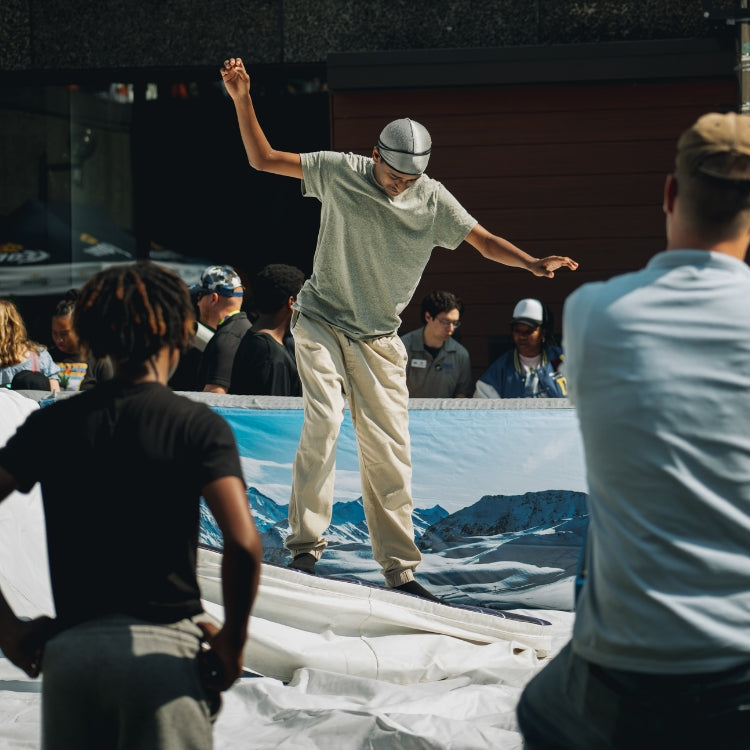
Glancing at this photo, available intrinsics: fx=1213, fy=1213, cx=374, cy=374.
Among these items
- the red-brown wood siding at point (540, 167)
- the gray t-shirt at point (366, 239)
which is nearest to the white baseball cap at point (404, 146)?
the gray t-shirt at point (366, 239)

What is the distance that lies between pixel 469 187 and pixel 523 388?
2.50 meters

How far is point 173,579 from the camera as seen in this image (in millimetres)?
2008

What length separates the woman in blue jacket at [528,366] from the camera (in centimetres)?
712

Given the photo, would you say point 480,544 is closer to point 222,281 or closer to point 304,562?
point 304,562

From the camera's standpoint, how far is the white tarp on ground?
3652 millimetres

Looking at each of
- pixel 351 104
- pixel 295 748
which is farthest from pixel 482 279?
pixel 295 748

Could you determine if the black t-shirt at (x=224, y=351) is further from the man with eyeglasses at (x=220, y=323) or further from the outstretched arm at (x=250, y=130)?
the outstretched arm at (x=250, y=130)

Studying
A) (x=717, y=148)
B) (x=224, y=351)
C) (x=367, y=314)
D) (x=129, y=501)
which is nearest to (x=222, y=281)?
(x=224, y=351)

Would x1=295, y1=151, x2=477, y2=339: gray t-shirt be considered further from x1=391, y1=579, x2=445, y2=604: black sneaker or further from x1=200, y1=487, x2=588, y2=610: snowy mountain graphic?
x1=200, y1=487, x2=588, y2=610: snowy mountain graphic

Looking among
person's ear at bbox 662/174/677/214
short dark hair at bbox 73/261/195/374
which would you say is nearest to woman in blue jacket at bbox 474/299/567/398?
short dark hair at bbox 73/261/195/374

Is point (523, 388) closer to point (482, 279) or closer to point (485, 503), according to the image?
point (485, 503)

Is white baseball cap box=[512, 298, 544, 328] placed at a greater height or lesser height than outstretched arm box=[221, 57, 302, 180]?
lesser

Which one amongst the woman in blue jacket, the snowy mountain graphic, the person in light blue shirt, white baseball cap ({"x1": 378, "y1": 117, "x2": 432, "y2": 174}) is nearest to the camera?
white baseball cap ({"x1": 378, "y1": 117, "x2": 432, "y2": 174})

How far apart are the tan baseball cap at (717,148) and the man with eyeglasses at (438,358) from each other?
18.2 ft
